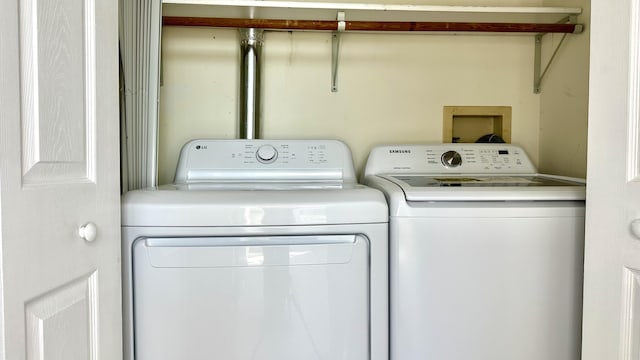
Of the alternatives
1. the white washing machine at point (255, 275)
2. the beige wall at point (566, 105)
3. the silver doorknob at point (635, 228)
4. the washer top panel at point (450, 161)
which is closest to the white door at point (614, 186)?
the silver doorknob at point (635, 228)

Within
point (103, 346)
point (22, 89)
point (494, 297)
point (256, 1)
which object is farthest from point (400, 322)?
point (256, 1)

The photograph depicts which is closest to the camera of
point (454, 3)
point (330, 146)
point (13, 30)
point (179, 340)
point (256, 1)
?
point (13, 30)

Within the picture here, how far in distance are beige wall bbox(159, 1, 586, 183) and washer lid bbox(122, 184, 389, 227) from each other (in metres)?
0.74

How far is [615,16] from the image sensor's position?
84 centimetres

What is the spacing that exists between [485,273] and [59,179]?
967 millimetres

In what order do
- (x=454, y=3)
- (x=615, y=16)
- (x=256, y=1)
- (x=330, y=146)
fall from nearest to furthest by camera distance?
(x=615, y=16) → (x=256, y=1) → (x=330, y=146) → (x=454, y=3)

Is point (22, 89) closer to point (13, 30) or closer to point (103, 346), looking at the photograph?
point (13, 30)

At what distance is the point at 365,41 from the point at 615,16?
41.1 inches

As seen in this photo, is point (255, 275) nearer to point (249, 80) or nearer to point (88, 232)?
point (88, 232)

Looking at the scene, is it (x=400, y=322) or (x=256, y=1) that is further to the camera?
(x=256, y=1)

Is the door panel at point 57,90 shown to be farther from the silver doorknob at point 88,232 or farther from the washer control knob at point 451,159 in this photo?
the washer control knob at point 451,159

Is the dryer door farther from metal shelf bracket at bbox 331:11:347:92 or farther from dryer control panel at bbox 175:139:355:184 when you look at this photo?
metal shelf bracket at bbox 331:11:347:92

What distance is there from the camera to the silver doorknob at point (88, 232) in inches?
30.5

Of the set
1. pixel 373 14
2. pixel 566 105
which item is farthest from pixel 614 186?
pixel 373 14
